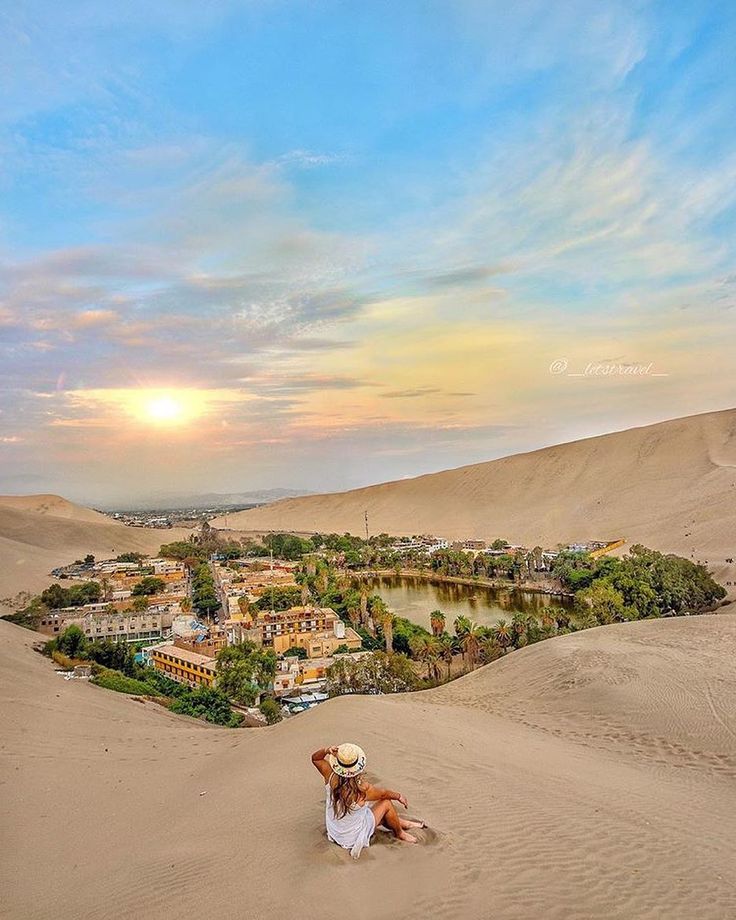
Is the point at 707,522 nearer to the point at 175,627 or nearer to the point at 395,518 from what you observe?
the point at 175,627

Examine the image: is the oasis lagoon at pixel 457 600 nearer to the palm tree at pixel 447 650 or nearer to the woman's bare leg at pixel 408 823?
the palm tree at pixel 447 650

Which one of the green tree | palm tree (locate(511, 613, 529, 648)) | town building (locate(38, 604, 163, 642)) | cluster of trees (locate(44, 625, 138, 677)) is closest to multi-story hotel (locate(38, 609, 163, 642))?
town building (locate(38, 604, 163, 642))

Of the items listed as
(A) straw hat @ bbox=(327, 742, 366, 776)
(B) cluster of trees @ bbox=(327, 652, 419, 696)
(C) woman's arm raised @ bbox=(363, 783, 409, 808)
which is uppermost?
(A) straw hat @ bbox=(327, 742, 366, 776)

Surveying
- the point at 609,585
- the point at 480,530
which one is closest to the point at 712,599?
the point at 609,585

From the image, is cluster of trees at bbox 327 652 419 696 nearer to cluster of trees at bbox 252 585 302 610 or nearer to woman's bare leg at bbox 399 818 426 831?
woman's bare leg at bbox 399 818 426 831

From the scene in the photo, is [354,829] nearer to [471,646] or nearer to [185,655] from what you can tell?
[471,646]
